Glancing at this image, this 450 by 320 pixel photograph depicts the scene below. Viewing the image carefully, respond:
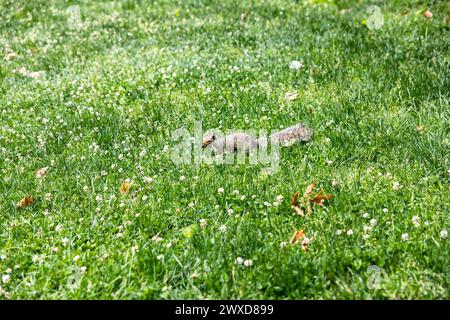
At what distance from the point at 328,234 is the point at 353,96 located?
2.72m

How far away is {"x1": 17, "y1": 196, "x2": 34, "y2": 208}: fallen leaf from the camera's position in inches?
196

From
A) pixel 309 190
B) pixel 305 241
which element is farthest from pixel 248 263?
pixel 309 190

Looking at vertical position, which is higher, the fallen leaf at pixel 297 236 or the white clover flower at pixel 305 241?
the white clover flower at pixel 305 241

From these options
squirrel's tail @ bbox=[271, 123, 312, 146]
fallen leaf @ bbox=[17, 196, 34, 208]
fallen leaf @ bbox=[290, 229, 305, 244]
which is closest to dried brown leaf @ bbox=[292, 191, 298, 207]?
fallen leaf @ bbox=[290, 229, 305, 244]

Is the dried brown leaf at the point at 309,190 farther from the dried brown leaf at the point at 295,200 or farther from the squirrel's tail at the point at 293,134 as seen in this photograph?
the squirrel's tail at the point at 293,134

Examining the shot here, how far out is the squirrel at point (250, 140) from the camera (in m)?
5.59

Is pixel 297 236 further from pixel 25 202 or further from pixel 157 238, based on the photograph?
pixel 25 202

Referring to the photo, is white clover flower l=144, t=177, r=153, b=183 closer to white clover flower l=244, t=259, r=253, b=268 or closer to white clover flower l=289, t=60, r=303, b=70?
white clover flower l=244, t=259, r=253, b=268

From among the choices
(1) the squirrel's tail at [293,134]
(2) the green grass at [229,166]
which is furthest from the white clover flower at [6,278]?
(1) the squirrel's tail at [293,134]

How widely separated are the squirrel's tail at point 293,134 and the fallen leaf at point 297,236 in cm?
151

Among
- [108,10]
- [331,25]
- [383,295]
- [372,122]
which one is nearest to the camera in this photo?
[383,295]

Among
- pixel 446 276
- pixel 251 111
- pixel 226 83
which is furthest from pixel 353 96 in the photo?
pixel 446 276

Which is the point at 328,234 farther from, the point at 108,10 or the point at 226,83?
the point at 108,10

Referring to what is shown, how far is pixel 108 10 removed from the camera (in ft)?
38.9
